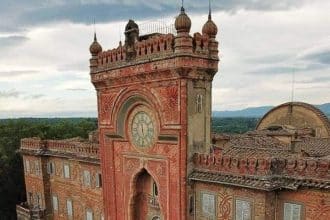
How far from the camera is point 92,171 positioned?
84.9 ft

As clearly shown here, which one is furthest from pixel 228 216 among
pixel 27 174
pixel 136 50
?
pixel 27 174

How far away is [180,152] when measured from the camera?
16484mm

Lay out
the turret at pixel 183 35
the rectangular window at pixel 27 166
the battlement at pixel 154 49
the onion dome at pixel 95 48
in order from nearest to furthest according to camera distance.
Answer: the turret at pixel 183 35, the battlement at pixel 154 49, the onion dome at pixel 95 48, the rectangular window at pixel 27 166

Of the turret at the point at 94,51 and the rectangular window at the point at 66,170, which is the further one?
the rectangular window at the point at 66,170

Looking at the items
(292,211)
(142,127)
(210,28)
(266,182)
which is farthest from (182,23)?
(292,211)

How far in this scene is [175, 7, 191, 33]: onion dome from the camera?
15.7 meters

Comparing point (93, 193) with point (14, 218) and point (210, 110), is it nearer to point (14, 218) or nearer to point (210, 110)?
point (210, 110)

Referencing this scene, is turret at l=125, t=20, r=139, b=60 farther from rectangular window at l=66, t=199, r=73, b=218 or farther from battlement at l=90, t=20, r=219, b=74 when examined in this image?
rectangular window at l=66, t=199, r=73, b=218

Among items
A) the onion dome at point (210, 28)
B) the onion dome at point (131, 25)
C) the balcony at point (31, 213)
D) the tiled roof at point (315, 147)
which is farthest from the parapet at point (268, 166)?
the balcony at point (31, 213)

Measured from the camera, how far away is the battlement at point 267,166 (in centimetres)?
1318

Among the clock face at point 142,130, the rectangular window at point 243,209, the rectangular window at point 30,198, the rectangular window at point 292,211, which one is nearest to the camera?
the rectangular window at point 292,211

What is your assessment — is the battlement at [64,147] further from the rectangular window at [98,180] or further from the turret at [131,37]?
the turret at [131,37]

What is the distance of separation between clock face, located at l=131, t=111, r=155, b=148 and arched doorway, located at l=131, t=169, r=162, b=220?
5.28 ft

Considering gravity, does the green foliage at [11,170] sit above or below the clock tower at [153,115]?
below
